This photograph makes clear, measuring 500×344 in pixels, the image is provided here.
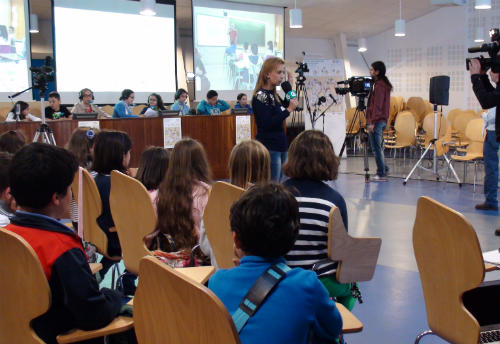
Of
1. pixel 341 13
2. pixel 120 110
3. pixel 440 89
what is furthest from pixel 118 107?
pixel 341 13

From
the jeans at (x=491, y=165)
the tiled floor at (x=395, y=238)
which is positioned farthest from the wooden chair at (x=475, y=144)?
the jeans at (x=491, y=165)

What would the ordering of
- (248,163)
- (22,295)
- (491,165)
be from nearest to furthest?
(22,295)
(248,163)
(491,165)

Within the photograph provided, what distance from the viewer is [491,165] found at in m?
5.34

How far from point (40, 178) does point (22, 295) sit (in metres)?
0.34

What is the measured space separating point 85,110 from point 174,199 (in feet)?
20.2

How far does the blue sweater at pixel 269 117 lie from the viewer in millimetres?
4285

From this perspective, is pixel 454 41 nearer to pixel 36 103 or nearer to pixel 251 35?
pixel 251 35

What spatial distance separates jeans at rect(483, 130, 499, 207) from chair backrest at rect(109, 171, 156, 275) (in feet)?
13.4

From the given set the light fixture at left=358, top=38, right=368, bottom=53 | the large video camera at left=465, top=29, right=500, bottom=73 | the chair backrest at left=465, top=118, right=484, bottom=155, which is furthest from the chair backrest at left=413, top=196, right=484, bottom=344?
the light fixture at left=358, top=38, right=368, bottom=53

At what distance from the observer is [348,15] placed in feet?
43.8

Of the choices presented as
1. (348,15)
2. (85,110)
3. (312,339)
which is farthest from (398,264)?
(348,15)

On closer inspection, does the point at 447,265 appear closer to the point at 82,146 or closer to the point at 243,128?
the point at 82,146

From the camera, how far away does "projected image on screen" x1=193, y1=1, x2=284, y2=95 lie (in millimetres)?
10438

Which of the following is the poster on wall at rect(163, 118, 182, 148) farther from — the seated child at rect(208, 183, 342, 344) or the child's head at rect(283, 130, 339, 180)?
the seated child at rect(208, 183, 342, 344)
